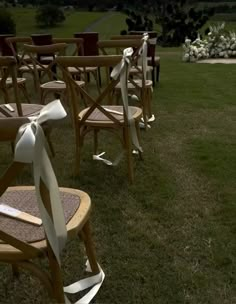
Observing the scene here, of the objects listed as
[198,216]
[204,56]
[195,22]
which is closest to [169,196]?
[198,216]

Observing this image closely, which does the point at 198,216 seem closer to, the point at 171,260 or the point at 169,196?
the point at 169,196

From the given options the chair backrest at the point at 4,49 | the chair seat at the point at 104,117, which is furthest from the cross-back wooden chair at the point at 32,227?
the chair backrest at the point at 4,49

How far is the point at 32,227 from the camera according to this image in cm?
181

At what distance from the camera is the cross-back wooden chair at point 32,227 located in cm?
154

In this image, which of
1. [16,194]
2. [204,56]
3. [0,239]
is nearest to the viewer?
[0,239]

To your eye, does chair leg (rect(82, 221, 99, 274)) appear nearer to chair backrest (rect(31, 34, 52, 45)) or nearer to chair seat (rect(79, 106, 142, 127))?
chair seat (rect(79, 106, 142, 127))

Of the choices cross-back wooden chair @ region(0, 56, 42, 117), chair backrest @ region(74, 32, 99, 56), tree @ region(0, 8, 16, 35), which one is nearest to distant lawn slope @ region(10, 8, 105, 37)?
tree @ region(0, 8, 16, 35)

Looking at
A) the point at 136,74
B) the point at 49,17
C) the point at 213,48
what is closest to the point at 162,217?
the point at 136,74

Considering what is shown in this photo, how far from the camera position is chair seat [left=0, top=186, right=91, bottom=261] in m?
1.69

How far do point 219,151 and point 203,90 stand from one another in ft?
9.54

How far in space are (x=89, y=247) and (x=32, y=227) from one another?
344mm

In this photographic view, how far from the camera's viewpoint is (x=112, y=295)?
7.20 feet

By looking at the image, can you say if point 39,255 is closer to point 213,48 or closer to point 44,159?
point 44,159

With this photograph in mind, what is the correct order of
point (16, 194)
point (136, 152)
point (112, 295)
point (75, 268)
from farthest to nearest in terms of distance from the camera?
point (136, 152) < point (75, 268) < point (112, 295) < point (16, 194)
